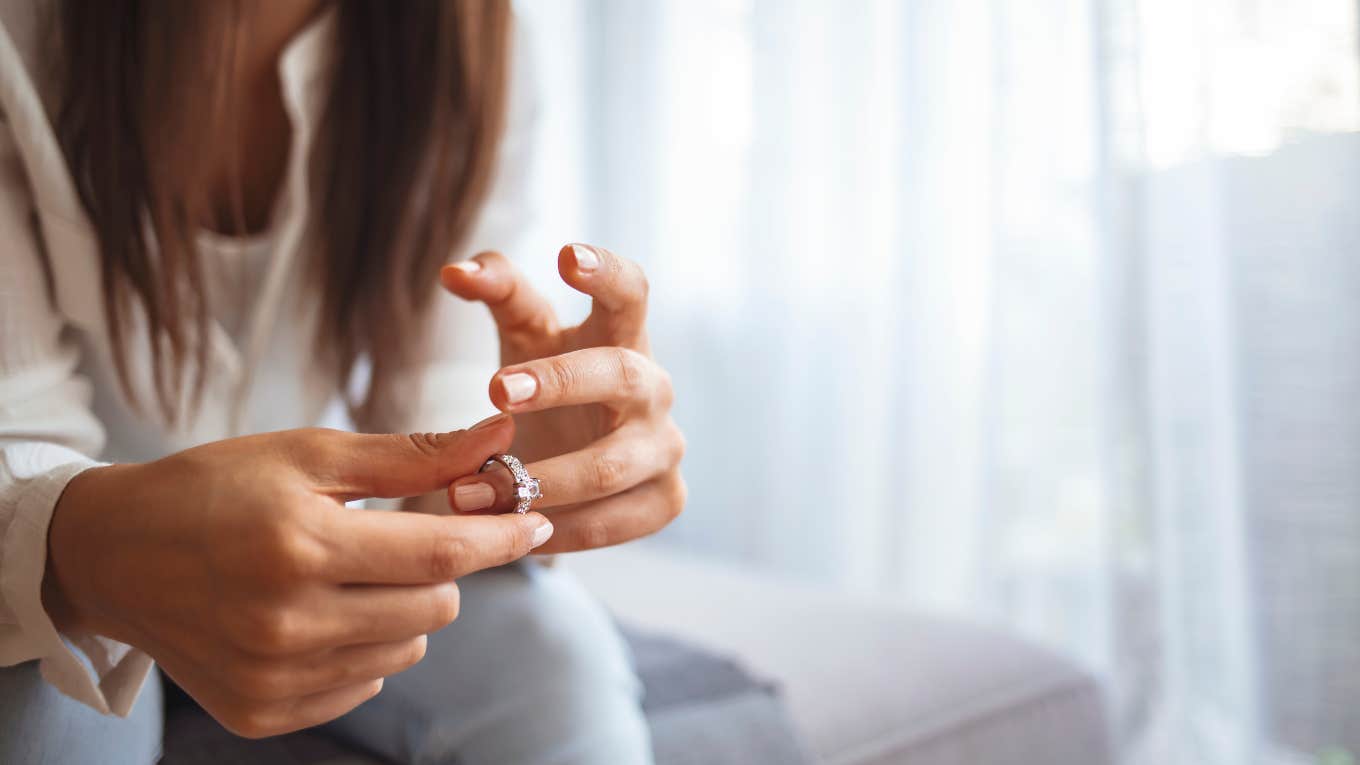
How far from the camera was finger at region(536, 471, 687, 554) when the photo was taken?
1.95ft

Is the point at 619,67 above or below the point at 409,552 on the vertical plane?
above

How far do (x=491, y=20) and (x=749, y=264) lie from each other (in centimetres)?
131

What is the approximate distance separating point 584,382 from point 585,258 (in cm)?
7

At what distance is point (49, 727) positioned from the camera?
21.2 inches

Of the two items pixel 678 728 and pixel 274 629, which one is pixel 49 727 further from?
pixel 678 728

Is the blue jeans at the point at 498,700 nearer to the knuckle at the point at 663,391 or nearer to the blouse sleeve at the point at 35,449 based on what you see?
the blouse sleeve at the point at 35,449

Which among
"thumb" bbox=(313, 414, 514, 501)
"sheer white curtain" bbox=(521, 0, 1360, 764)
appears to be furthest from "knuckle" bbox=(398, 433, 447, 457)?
"sheer white curtain" bbox=(521, 0, 1360, 764)

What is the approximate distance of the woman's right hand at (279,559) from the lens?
1.38 feet

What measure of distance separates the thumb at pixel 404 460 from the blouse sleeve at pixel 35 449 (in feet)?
0.56

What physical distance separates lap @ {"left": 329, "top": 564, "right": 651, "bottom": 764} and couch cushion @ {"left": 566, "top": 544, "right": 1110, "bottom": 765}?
27 cm

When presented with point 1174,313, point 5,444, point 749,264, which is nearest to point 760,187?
point 749,264

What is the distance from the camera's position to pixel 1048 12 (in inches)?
60.7

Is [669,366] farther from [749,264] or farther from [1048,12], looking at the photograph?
[1048,12]

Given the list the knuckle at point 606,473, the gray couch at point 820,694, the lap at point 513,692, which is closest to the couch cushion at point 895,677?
the gray couch at point 820,694
